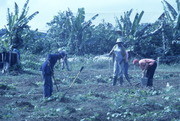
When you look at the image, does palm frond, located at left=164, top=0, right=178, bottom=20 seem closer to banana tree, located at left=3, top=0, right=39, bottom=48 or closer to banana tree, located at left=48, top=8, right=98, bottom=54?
banana tree, located at left=48, top=8, right=98, bottom=54

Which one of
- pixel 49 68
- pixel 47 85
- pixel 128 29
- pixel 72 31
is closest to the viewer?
pixel 49 68

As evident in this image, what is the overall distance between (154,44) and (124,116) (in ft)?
71.3

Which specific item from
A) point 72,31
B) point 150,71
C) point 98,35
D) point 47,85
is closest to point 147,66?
point 150,71

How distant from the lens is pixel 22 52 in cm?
3020

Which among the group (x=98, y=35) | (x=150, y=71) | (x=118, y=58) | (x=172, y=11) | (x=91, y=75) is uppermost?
(x=172, y=11)

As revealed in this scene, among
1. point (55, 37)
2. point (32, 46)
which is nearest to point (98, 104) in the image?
point (32, 46)

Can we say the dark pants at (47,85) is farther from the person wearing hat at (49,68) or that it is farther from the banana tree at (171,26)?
the banana tree at (171,26)

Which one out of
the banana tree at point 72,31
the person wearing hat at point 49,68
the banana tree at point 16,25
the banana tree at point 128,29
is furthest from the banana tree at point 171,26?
the person wearing hat at point 49,68

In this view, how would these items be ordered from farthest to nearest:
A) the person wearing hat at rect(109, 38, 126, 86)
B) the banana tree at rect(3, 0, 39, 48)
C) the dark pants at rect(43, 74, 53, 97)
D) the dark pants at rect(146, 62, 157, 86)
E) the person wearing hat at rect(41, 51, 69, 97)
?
1. the banana tree at rect(3, 0, 39, 48)
2. the person wearing hat at rect(109, 38, 126, 86)
3. the dark pants at rect(146, 62, 157, 86)
4. the dark pants at rect(43, 74, 53, 97)
5. the person wearing hat at rect(41, 51, 69, 97)

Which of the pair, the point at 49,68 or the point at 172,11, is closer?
the point at 49,68

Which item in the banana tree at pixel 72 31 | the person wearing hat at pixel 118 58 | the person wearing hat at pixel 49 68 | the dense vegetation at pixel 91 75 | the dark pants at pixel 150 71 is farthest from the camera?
the banana tree at pixel 72 31

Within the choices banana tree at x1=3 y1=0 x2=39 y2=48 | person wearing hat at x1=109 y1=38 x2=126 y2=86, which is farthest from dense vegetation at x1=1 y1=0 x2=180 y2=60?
person wearing hat at x1=109 y1=38 x2=126 y2=86

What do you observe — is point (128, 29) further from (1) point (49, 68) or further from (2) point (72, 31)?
(1) point (49, 68)

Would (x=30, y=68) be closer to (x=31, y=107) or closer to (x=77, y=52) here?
(x=77, y=52)
